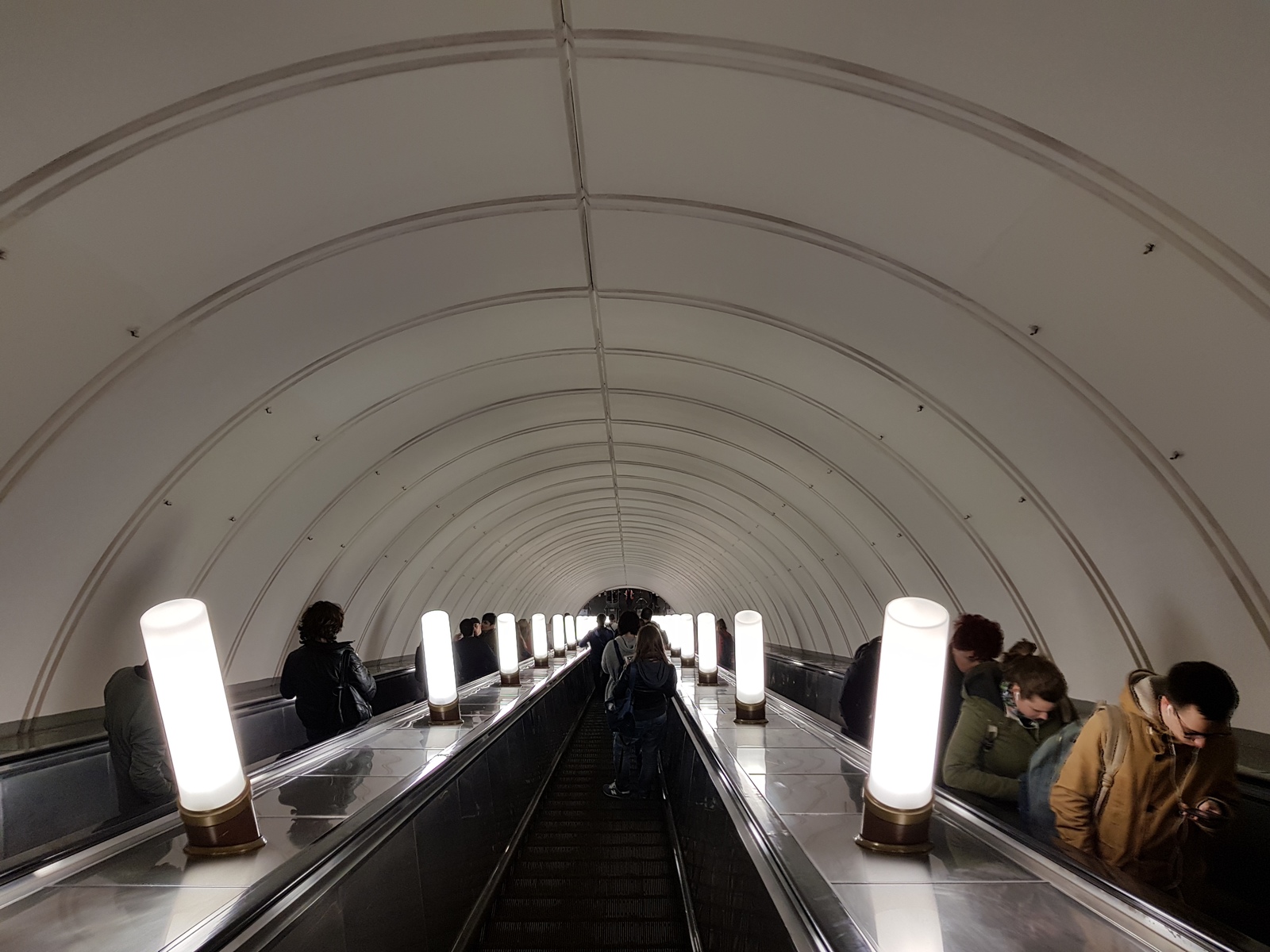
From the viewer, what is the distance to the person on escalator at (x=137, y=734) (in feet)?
16.9

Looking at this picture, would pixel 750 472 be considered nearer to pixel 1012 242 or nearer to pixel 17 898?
pixel 1012 242

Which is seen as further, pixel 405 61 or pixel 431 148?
pixel 431 148

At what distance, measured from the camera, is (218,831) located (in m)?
3.34

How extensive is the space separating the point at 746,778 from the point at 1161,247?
13.2 ft

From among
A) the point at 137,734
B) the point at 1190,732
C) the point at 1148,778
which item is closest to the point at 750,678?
the point at 1148,778

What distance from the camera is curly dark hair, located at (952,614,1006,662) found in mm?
5156

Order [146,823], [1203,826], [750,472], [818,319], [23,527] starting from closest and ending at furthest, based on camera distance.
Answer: [1203,826] → [146,823] → [23,527] → [818,319] → [750,472]

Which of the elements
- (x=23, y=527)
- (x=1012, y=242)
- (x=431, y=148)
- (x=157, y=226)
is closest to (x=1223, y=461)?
(x=1012, y=242)

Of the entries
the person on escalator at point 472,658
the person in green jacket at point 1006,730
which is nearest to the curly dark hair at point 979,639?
the person in green jacket at point 1006,730

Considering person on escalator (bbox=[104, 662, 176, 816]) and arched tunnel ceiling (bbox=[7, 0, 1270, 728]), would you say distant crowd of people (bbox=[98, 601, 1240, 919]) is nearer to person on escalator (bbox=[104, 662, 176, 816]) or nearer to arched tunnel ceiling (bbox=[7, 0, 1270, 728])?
person on escalator (bbox=[104, 662, 176, 816])

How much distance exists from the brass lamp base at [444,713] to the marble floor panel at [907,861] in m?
4.41

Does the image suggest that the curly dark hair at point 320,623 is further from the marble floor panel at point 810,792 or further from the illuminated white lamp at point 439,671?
the marble floor panel at point 810,792

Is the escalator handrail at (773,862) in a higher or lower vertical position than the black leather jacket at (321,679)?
lower

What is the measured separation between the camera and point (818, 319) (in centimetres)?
822
